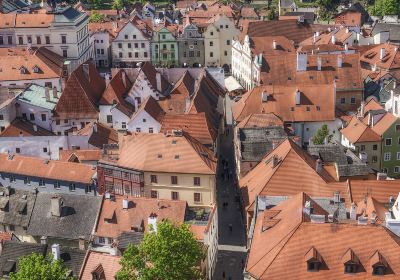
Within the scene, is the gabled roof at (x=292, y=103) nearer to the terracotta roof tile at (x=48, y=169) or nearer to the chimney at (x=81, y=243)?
the terracotta roof tile at (x=48, y=169)

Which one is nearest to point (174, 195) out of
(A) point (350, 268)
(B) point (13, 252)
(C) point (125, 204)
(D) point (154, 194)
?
(D) point (154, 194)

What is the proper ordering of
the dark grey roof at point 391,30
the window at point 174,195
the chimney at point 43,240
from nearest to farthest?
the chimney at point 43,240, the window at point 174,195, the dark grey roof at point 391,30

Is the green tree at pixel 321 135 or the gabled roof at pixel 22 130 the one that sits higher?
the gabled roof at pixel 22 130

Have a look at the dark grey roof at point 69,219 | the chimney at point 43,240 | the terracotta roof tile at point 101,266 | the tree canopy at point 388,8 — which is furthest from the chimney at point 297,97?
the tree canopy at point 388,8

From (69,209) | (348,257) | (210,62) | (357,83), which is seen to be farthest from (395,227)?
(210,62)

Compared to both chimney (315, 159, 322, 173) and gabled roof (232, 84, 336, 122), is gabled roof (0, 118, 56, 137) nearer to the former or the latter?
gabled roof (232, 84, 336, 122)

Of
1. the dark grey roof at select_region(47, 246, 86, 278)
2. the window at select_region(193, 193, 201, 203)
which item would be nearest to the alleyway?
the window at select_region(193, 193, 201, 203)
